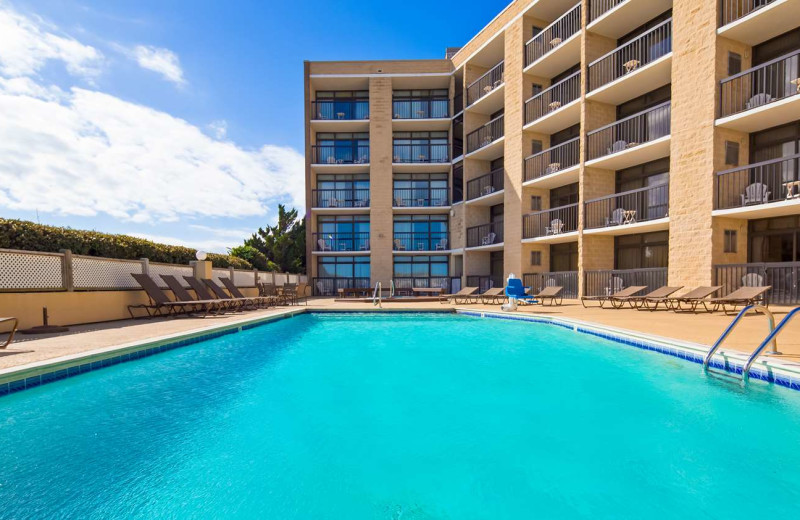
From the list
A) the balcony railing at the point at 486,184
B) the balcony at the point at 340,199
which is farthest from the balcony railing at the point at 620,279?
the balcony at the point at 340,199

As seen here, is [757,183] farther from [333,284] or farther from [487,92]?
[333,284]

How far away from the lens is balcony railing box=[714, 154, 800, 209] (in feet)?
29.9

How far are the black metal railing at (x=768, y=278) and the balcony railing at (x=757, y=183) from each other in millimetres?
1601

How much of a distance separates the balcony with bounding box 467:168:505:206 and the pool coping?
11.0 m

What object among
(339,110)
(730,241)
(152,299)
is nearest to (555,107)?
(730,241)

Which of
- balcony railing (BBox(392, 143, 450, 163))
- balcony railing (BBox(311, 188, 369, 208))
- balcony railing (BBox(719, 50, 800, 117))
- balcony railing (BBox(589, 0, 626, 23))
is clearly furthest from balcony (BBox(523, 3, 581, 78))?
balcony railing (BBox(311, 188, 369, 208))

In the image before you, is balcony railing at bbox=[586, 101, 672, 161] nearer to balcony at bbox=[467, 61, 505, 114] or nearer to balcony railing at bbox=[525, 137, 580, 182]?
balcony railing at bbox=[525, 137, 580, 182]

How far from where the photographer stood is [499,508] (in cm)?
234

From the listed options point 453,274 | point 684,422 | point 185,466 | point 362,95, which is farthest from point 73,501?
point 362,95

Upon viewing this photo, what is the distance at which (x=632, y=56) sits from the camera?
12.9 metres

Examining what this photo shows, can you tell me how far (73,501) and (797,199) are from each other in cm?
1288

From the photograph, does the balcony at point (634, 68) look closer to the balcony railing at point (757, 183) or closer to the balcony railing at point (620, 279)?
the balcony railing at point (757, 183)

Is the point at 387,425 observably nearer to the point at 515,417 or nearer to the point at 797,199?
the point at 515,417

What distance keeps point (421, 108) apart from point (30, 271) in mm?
19192
